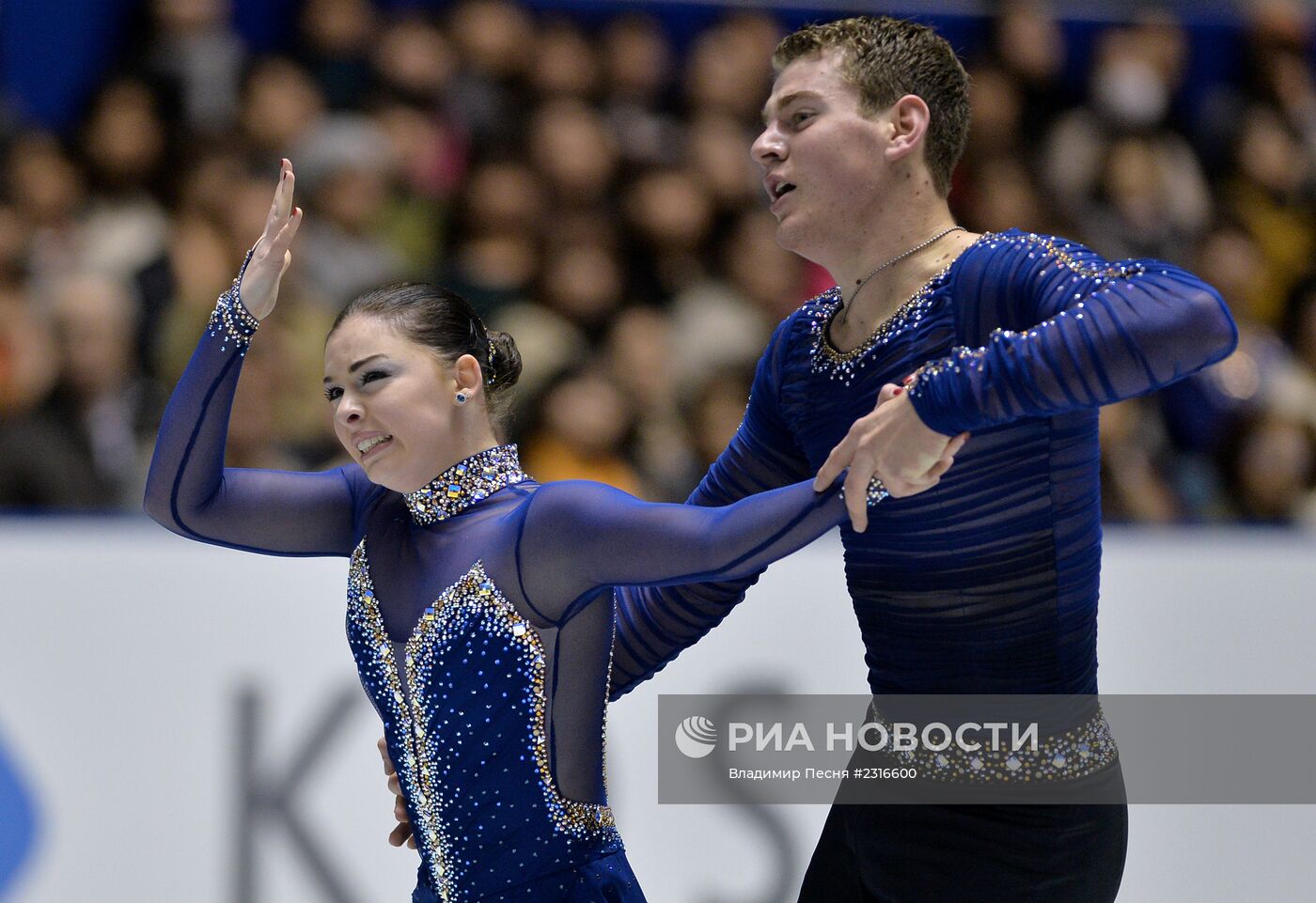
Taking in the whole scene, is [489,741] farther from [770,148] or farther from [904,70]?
[904,70]

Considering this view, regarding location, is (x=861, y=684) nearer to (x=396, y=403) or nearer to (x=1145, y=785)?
(x=1145, y=785)

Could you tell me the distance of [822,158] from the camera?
2.40m

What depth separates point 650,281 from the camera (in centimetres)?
567

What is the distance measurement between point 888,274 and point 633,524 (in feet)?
1.75

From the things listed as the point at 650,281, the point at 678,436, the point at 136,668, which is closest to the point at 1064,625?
the point at 136,668

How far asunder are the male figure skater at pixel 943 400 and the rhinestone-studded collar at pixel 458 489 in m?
0.45

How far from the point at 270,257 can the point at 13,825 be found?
5.87 ft

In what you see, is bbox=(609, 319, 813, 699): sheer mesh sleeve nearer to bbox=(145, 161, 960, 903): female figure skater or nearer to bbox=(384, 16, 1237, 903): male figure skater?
bbox=(384, 16, 1237, 903): male figure skater

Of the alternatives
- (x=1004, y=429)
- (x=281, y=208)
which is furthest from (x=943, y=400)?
(x=281, y=208)

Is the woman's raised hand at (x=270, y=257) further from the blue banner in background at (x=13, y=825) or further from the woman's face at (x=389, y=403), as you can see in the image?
the blue banner in background at (x=13, y=825)

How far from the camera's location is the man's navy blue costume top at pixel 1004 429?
200 centimetres

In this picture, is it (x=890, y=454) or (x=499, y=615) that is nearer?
(x=890, y=454)

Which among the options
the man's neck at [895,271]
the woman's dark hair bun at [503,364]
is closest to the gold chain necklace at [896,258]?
the man's neck at [895,271]

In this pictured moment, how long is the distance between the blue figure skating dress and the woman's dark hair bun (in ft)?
0.36
